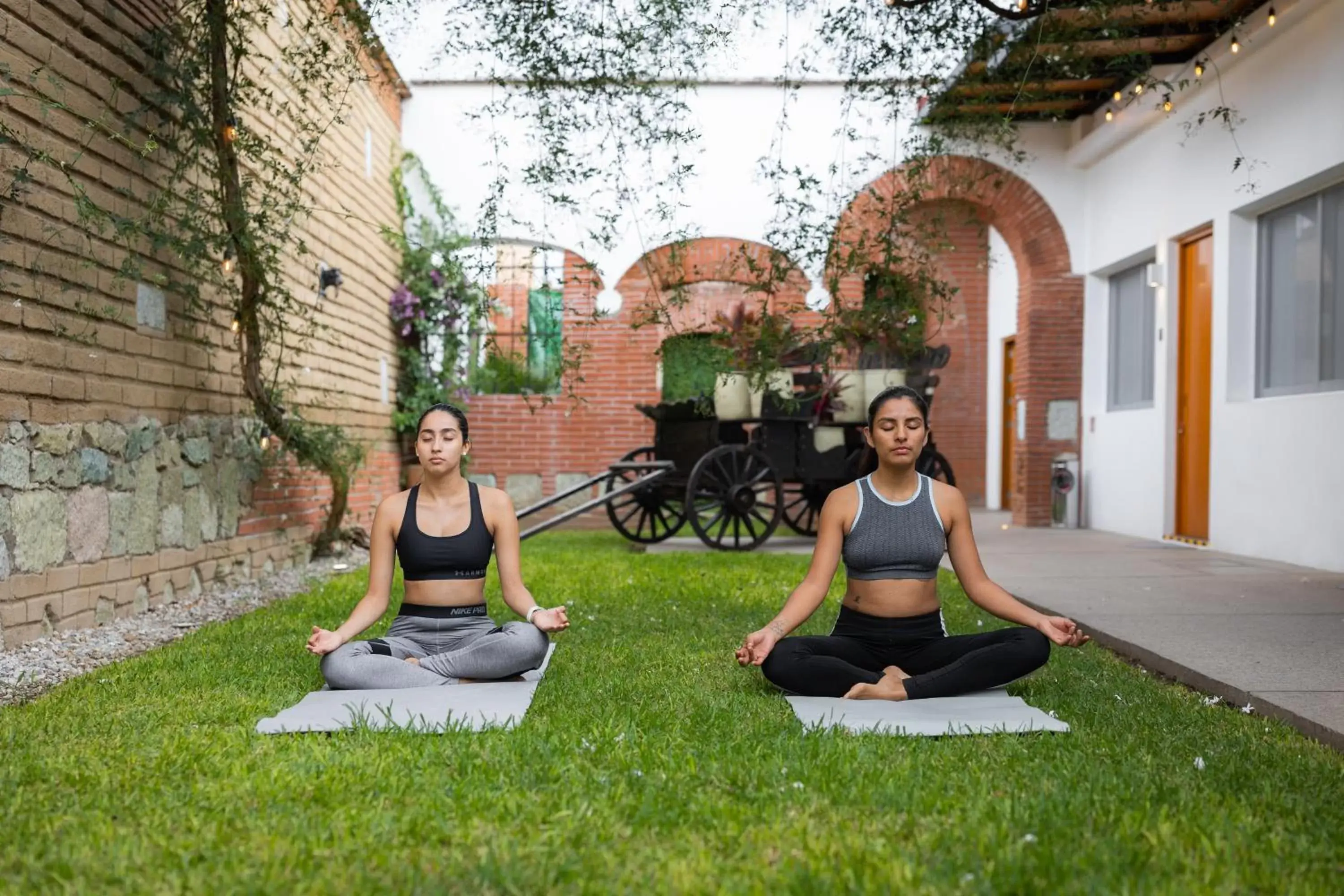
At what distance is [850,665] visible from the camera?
3.90 metres

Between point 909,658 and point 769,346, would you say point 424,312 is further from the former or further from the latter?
point 909,658

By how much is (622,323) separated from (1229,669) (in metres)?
9.31

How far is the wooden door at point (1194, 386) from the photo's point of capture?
9.95 metres

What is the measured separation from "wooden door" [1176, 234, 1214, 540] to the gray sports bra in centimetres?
653

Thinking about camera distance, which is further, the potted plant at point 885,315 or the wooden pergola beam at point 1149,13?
the potted plant at point 885,315

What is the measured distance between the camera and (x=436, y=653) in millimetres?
4238

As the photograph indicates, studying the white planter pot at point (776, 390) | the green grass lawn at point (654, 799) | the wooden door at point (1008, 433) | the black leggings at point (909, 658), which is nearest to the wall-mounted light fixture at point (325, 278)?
the white planter pot at point (776, 390)

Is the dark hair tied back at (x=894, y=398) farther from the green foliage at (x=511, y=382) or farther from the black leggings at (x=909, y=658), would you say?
the green foliage at (x=511, y=382)

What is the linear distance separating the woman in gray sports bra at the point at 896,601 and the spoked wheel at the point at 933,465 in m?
6.05

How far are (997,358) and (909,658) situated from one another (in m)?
12.7

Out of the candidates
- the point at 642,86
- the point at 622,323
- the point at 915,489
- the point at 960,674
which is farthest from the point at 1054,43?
the point at 622,323

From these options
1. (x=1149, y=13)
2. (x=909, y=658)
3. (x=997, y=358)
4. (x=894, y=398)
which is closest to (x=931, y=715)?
(x=909, y=658)

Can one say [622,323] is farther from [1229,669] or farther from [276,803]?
[276,803]

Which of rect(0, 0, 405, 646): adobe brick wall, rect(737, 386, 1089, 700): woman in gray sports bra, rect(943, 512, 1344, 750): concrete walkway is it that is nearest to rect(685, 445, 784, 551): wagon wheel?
rect(943, 512, 1344, 750): concrete walkway
